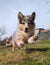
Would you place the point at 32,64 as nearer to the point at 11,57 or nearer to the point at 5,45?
the point at 11,57

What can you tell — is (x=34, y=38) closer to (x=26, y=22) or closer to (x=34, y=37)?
(x=34, y=37)

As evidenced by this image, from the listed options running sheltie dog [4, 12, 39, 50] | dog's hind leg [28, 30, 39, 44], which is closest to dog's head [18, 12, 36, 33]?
running sheltie dog [4, 12, 39, 50]

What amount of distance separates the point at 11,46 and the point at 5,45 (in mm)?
928

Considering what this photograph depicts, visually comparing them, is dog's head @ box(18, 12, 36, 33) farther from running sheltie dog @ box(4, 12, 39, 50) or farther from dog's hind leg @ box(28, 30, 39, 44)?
dog's hind leg @ box(28, 30, 39, 44)

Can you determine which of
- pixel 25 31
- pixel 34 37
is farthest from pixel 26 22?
pixel 34 37

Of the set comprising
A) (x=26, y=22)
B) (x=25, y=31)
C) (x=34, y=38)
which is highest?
(x=26, y=22)

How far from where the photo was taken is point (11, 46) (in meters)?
14.2

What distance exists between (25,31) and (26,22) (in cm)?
42

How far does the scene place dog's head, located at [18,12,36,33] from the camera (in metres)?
11.8

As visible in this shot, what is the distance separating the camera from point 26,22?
11844 millimetres

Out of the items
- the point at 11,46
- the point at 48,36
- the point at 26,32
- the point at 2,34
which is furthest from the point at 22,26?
the point at 48,36

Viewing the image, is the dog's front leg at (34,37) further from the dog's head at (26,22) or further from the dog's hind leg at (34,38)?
the dog's head at (26,22)

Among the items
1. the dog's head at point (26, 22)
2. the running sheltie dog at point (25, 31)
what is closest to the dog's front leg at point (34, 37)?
the running sheltie dog at point (25, 31)

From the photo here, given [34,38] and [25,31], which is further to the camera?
[25,31]
